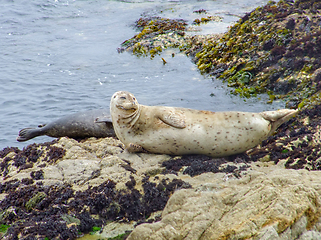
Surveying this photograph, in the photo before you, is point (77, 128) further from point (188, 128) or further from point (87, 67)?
point (87, 67)

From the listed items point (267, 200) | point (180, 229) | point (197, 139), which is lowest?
point (197, 139)

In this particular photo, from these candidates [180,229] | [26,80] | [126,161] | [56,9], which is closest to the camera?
[180,229]

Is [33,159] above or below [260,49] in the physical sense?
below

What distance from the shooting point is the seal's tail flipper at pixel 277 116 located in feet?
16.5

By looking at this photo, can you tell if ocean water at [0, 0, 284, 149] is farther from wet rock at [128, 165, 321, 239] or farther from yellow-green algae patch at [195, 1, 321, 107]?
wet rock at [128, 165, 321, 239]

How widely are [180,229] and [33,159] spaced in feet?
11.2

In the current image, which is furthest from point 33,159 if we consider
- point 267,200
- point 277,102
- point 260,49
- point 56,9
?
point 56,9

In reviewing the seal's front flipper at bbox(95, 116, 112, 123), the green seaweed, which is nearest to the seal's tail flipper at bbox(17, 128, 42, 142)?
the seal's front flipper at bbox(95, 116, 112, 123)

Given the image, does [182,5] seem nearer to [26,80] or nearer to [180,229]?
[26,80]

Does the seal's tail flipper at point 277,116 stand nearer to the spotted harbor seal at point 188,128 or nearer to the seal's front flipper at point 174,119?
the spotted harbor seal at point 188,128

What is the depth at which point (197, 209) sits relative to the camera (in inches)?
101

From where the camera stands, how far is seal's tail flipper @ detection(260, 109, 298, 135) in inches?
198

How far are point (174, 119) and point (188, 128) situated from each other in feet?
0.86

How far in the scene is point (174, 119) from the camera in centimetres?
486
